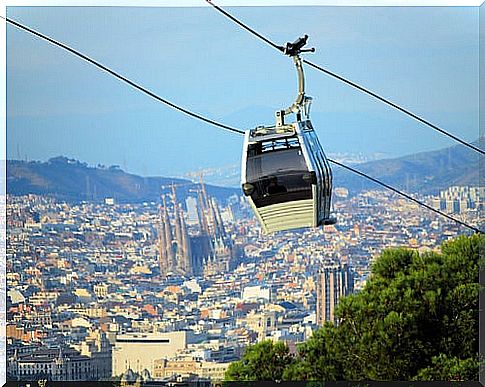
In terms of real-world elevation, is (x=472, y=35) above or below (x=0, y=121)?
above

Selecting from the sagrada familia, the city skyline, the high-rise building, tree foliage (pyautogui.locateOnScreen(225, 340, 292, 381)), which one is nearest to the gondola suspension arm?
the city skyline

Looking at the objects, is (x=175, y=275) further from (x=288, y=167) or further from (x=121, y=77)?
(x=288, y=167)

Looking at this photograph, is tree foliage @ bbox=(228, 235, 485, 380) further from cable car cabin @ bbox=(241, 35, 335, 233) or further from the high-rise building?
cable car cabin @ bbox=(241, 35, 335, 233)

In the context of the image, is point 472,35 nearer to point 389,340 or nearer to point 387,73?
point 387,73

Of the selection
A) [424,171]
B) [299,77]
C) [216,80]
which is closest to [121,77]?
[216,80]

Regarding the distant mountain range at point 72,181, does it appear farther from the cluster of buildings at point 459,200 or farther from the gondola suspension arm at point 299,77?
the cluster of buildings at point 459,200

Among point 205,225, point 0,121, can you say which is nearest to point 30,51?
point 0,121
